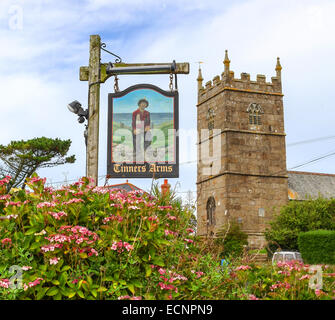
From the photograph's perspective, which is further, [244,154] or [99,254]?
[244,154]

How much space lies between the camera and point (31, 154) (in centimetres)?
2884

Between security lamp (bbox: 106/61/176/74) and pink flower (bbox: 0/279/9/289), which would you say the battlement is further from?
pink flower (bbox: 0/279/9/289)

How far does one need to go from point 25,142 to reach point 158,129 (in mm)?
22606

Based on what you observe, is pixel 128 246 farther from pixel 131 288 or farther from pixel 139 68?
pixel 139 68

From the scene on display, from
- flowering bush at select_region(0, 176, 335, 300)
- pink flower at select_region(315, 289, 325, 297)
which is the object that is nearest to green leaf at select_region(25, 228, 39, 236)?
flowering bush at select_region(0, 176, 335, 300)

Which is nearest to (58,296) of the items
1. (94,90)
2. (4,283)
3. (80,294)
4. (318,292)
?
(80,294)

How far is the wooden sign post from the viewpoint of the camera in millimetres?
8523

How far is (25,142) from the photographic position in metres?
28.9

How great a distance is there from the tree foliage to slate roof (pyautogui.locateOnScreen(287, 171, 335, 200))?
115ft

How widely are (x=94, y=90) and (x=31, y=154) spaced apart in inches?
842

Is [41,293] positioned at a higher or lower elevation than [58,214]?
lower

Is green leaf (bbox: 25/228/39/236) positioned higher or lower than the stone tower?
lower

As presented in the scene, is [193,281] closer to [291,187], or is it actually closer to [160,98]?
[160,98]

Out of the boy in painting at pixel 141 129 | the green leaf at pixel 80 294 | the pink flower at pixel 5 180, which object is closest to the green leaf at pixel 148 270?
the green leaf at pixel 80 294
